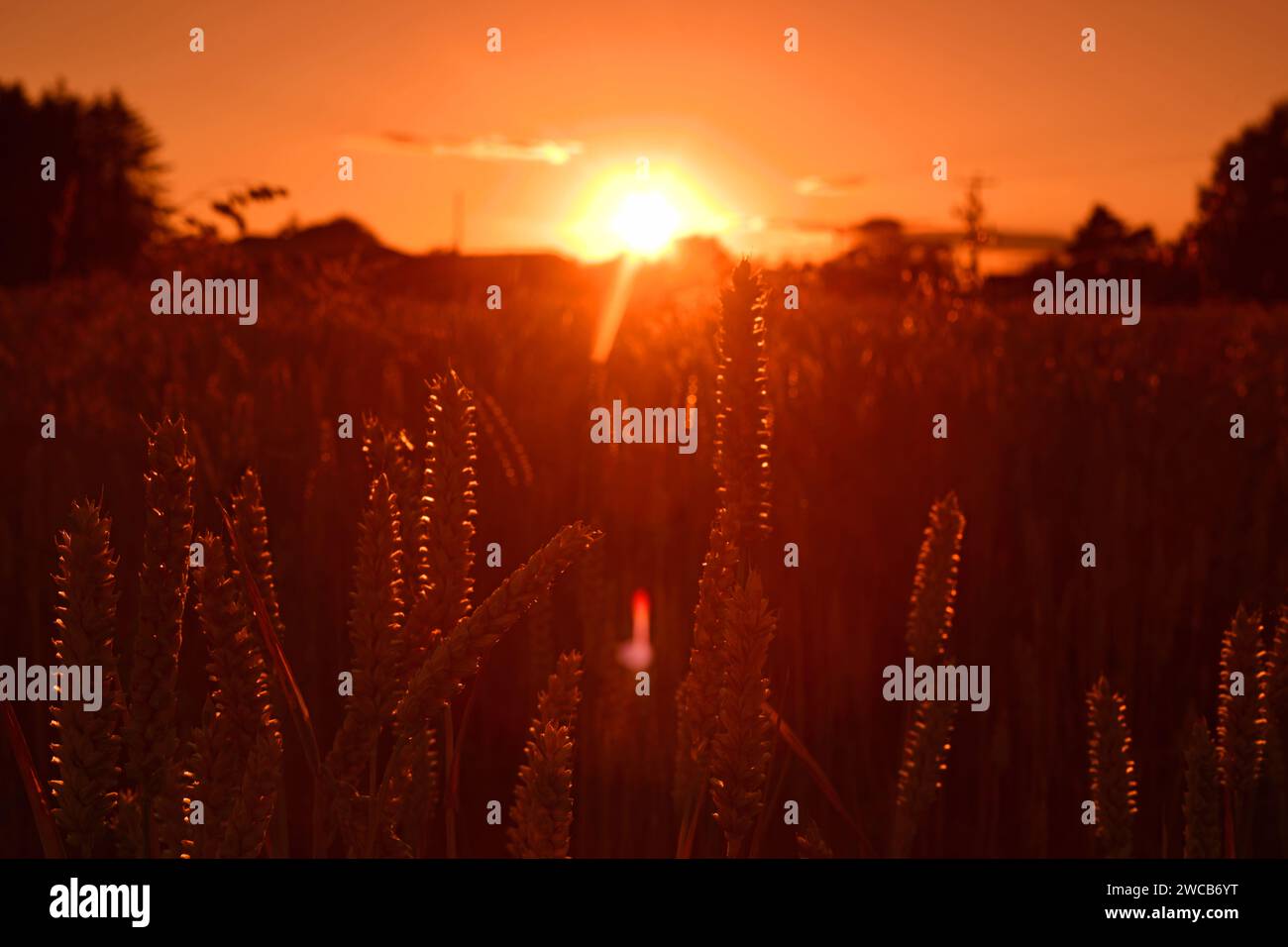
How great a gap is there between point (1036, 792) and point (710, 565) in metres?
1.62

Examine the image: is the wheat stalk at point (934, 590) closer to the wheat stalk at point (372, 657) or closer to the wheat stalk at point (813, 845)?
the wheat stalk at point (813, 845)

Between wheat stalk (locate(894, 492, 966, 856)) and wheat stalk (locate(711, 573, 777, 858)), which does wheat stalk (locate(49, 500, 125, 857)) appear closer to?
wheat stalk (locate(711, 573, 777, 858))

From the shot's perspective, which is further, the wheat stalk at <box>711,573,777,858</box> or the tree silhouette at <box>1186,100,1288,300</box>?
the tree silhouette at <box>1186,100,1288,300</box>

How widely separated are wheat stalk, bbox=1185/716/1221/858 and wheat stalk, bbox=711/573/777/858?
598mm

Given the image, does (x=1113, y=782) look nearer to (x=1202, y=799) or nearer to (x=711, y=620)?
(x=1202, y=799)

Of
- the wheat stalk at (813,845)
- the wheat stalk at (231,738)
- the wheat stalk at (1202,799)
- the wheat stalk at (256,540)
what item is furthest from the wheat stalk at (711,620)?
the wheat stalk at (1202,799)

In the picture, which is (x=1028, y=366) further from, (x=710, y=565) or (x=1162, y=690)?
(x=710, y=565)

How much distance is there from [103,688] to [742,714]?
23.8 inches

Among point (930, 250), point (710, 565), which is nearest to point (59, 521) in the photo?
point (710, 565)

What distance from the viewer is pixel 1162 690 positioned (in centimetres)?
305

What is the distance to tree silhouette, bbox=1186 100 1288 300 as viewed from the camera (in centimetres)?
533

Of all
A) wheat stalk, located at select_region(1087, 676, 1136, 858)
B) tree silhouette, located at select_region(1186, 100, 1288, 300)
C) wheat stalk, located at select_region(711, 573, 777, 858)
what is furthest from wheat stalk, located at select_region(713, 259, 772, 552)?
tree silhouette, located at select_region(1186, 100, 1288, 300)

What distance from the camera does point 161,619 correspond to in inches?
40.1

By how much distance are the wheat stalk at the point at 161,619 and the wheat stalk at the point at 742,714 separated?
1.66ft
